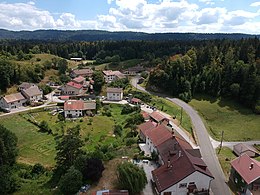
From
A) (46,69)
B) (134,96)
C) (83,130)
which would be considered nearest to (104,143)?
(83,130)

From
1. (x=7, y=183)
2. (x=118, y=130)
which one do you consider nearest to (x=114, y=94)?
(x=118, y=130)

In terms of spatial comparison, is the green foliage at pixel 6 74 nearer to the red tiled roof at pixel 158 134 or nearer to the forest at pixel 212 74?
the forest at pixel 212 74

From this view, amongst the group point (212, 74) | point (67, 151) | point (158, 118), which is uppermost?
point (212, 74)

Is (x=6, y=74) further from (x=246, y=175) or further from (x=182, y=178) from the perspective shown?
(x=246, y=175)

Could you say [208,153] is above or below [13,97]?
above

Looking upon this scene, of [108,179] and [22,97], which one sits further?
[22,97]

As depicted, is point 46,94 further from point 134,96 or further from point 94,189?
point 94,189
